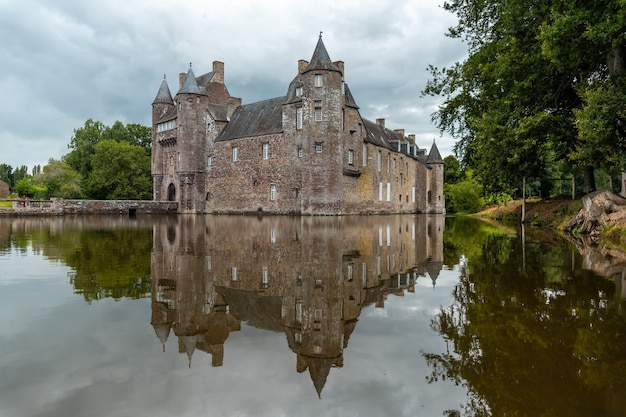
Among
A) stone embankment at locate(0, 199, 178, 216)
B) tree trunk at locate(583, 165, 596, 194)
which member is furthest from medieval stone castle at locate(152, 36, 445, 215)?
tree trunk at locate(583, 165, 596, 194)

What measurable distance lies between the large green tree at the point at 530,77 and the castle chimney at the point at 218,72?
28807 mm

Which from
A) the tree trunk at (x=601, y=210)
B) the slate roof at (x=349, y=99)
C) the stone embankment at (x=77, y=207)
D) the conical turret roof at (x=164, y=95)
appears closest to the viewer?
the tree trunk at (x=601, y=210)

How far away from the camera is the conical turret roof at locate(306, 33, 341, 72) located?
32812 mm

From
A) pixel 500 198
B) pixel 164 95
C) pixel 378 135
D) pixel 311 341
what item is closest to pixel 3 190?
pixel 164 95

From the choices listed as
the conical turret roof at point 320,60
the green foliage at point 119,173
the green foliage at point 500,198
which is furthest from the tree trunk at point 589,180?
the green foliage at point 119,173

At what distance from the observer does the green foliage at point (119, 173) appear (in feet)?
167

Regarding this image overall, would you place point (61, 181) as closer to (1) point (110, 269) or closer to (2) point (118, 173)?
(2) point (118, 173)

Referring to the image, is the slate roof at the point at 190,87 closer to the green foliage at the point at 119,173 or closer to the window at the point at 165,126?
the window at the point at 165,126

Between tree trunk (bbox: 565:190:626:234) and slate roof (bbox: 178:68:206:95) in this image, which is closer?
tree trunk (bbox: 565:190:626:234)

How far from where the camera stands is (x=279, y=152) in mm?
36844

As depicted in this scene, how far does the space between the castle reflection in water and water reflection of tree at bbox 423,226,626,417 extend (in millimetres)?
1001

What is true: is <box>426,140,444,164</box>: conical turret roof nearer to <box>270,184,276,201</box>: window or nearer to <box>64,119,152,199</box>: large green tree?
<box>270,184,276,201</box>: window

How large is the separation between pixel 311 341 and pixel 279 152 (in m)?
33.3

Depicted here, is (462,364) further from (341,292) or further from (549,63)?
(549,63)
